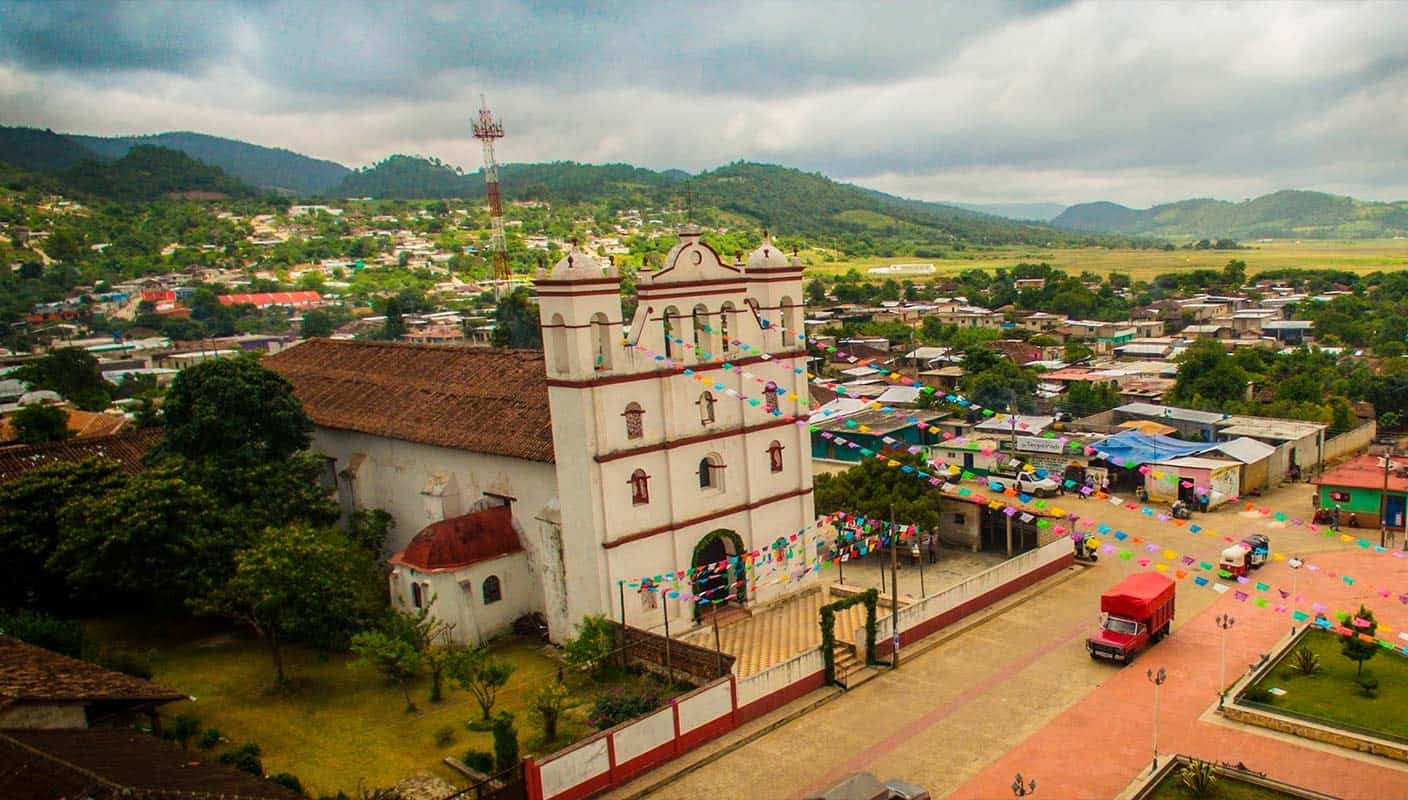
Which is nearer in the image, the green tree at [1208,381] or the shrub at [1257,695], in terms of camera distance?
the shrub at [1257,695]

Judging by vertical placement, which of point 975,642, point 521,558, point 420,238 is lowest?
point 975,642

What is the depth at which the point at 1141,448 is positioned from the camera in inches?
1412

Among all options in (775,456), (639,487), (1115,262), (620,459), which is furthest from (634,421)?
(1115,262)

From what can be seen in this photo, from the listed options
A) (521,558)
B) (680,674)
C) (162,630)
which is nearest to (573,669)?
(680,674)

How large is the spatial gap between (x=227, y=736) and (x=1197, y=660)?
775 inches

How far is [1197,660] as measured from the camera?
20.6 meters

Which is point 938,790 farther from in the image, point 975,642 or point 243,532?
point 243,532

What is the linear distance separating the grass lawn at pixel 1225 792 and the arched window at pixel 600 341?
13.2 m

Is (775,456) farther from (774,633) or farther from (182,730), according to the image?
(182,730)

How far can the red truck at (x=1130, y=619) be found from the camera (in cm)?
2053

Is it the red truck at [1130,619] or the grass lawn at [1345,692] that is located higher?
the red truck at [1130,619]

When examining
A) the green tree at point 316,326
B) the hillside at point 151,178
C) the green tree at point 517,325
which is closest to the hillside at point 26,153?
the hillside at point 151,178

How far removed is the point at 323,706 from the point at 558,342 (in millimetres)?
8971

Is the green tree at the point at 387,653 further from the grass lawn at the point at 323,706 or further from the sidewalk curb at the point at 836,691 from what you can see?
the sidewalk curb at the point at 836,691
